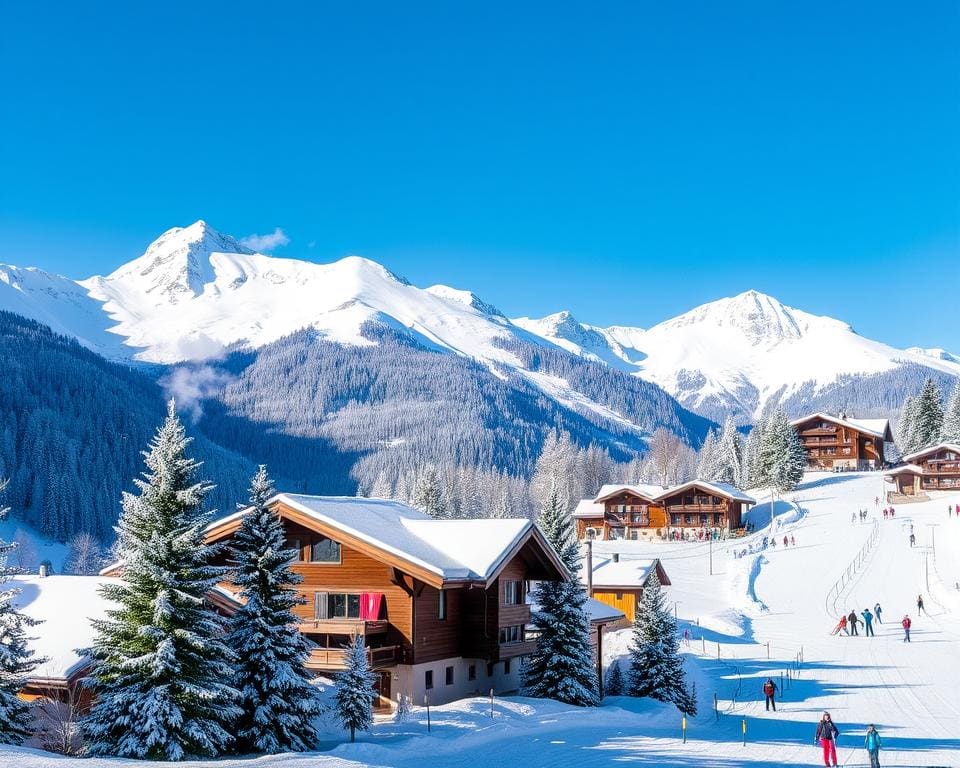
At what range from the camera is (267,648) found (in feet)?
79.2

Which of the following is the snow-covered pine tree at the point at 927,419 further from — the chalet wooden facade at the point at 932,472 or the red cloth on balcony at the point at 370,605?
the red cloth on balcony at the point at 370,605

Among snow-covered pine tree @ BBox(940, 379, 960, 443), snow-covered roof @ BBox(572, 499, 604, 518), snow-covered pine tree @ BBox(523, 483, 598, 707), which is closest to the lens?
snow-covered pine tree @ BBox(523, 483, 598, 707)

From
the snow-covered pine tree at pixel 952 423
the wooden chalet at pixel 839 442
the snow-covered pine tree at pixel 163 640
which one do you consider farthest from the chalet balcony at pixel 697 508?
the snow-covered pine tree at pixel 163 640

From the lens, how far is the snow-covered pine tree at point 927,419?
124188mm

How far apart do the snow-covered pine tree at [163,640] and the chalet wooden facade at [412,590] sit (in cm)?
842

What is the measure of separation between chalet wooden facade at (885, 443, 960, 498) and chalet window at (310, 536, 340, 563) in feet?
268

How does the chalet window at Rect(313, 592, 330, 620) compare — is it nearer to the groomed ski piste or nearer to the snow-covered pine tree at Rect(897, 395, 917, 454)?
the groomed ski piste

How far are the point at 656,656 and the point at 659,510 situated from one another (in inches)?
2649

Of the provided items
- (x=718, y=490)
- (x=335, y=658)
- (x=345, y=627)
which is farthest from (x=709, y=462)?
(x=335, y=658)

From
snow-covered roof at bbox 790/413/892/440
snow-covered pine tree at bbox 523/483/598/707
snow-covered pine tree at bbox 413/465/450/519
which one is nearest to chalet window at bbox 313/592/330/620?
snow-covered pine tree at bbox 523/483/598/707

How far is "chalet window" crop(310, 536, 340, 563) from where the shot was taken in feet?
113

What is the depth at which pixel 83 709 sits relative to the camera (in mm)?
25391

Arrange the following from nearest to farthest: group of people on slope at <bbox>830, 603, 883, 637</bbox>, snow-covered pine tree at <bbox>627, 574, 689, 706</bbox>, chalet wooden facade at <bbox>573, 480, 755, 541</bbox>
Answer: snow-covered pine tree at <bbox>627, 574, 689, 706</bbox>
group of people on slope at <bbox>830, 603, 883, 637</bbox>
chalet wooden facade at <bbox>573, 480, 755, 541</bbox>

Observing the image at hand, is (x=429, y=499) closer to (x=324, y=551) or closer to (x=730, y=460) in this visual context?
(x=324, y=551)
